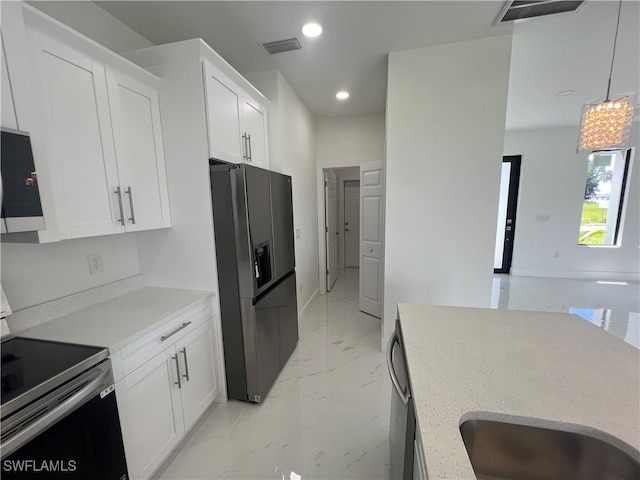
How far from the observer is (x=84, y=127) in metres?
1.42

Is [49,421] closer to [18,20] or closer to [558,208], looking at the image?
[18,20]

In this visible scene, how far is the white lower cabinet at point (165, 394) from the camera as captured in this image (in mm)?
1362

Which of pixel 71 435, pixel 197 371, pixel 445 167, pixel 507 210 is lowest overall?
pixel 197 371

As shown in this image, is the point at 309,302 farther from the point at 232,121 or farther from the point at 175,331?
the point at 232,121

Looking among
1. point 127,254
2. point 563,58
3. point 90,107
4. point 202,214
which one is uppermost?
point 563,58

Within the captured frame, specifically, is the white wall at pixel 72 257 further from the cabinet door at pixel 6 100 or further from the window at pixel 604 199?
the window at pixel 604 199

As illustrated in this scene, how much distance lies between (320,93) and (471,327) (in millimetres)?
3154

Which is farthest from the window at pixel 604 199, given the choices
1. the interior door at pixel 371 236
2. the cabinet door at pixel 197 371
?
the cabinet door at pixel 197 371

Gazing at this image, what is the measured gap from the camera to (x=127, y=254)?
6.64 ft

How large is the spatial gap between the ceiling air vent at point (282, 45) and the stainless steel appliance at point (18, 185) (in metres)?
1.92

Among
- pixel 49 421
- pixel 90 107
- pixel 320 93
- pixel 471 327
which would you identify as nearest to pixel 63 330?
pixel 49 421

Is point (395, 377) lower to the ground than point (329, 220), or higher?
lower

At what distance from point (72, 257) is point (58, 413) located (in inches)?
40.1

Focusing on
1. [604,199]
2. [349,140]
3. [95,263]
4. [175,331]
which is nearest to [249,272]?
[175,331]
